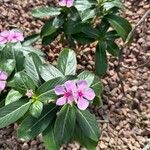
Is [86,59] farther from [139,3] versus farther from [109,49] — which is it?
[139,3]

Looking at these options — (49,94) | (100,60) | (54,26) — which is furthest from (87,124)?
(54,26)

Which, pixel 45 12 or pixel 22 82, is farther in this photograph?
pixel 45 12

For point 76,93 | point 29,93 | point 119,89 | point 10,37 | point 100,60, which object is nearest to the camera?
point 76,93

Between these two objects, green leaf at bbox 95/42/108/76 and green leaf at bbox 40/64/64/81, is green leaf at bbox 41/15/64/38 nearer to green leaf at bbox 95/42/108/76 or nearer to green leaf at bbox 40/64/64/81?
green leaf at bbox 95/42/108/76

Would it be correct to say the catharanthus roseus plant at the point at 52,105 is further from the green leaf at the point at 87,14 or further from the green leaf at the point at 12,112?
the green leaf at the point at 87,14

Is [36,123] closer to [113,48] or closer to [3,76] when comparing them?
[3,76]

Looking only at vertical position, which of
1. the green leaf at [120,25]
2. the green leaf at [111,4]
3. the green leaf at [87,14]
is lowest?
the green leaf at [120,25]

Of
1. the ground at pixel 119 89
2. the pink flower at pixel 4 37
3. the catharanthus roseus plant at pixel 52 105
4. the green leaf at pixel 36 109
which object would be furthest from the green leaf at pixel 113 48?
the green leaf at pixel 36 109
